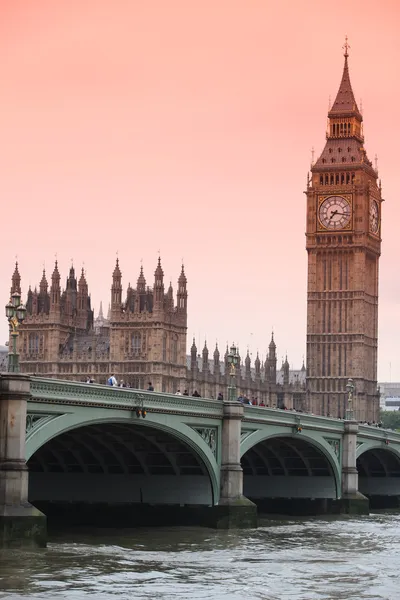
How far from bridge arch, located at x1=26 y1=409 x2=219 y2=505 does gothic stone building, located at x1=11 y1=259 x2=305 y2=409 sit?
68.7 meters

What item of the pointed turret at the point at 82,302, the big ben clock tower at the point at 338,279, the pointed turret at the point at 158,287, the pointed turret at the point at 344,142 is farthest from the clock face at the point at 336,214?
the pointed turret at the point at 82,302

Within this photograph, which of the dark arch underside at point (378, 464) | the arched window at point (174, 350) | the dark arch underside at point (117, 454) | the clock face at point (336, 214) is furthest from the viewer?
the clock face at point (336, 214)

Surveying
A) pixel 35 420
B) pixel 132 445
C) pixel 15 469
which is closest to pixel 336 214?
pixel 132 445

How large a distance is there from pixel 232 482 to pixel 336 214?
302ft

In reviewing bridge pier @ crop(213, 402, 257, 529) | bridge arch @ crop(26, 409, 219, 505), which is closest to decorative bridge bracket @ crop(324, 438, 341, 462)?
bridge arch @ crop(26, 409, 219, 505)

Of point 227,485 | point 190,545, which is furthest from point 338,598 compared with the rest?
point 227,485

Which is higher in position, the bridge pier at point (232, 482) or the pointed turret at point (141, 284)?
the pointed turret at point (141, 284)

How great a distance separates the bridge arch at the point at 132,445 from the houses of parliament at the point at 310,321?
69496mm

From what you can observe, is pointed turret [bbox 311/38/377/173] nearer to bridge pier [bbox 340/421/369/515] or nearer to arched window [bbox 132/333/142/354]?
arched window [bbox 132/333/142/354]

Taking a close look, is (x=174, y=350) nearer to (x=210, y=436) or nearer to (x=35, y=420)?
(x=210, y=436)

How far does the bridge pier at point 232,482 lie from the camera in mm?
58469

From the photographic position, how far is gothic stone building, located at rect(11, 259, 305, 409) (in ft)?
440

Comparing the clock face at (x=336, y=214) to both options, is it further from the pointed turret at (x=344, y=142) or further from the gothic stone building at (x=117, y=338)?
the gothic stone building at (x=117, y=338)

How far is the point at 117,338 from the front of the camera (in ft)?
445
